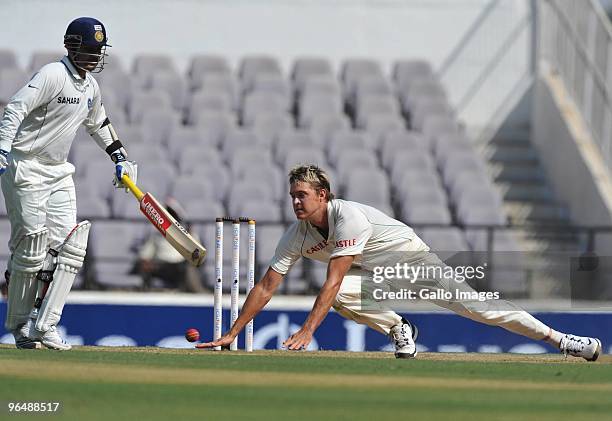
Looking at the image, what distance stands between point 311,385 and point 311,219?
1592 mm

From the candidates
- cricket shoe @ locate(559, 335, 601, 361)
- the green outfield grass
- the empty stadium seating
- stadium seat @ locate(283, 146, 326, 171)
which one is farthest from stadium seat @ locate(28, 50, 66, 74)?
cricket shoe @ locate(559, 335, 601, 361)

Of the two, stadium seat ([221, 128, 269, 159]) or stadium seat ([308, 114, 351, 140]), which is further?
stadium seat ([308, 114, 351, 140])

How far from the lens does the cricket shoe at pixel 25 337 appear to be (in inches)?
296

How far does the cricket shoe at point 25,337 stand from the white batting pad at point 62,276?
0.16 meters

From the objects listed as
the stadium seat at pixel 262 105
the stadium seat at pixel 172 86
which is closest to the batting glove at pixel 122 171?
the stadium seat at pixel 262 105

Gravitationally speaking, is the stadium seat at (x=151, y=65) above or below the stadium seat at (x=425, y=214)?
above

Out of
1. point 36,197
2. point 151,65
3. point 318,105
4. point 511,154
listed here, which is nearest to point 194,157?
point 318,105

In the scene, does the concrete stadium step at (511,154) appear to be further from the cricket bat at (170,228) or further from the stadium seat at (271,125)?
the cricket bat at (170,228)

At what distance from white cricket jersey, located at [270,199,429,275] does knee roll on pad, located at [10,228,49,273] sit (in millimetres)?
1336

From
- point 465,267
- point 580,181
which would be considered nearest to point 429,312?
point 465,267

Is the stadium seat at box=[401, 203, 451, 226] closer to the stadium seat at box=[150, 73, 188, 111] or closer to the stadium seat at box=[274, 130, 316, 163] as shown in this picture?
the stadium seat at box=[274, 130, 316, 163]

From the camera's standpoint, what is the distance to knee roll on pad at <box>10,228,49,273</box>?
7379 mm

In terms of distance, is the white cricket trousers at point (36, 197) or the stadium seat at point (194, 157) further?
the stadium seat at point (194, 157)

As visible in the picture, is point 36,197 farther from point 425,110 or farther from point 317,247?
point 425,110
